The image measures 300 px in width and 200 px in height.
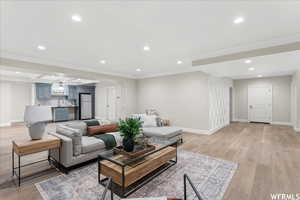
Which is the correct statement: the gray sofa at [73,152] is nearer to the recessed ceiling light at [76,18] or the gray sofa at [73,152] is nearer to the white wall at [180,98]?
the recessed ceiling light at [76,18]

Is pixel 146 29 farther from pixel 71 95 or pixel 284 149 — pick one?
pixel 71 95

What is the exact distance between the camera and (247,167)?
274 cm

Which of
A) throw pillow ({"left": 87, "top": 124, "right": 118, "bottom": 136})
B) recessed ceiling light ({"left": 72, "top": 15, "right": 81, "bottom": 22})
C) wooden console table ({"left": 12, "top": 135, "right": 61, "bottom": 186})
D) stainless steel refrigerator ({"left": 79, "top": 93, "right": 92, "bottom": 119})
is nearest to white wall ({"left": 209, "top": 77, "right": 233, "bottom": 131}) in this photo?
throw pillow ({"left": 87, "top": 124, "right": 118, "bottom": 136})

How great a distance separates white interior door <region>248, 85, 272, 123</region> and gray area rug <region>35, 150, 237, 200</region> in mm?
6398

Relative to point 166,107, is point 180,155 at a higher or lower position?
lower

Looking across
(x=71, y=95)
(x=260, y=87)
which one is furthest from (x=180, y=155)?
(x=71, y=95)

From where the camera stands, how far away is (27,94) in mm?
7770

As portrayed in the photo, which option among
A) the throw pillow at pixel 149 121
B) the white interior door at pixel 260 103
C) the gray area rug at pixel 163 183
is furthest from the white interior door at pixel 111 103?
the white interior door at pixel 260 103

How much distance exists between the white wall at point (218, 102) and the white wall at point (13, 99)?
9363 millimetres

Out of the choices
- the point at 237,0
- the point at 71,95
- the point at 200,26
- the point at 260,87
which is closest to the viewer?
the point at 237,0

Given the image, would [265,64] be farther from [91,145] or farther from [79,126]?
[79,126]

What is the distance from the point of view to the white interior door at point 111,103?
7.85 metres

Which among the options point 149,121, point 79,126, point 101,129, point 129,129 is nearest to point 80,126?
point 79,126

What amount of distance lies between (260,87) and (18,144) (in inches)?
386
